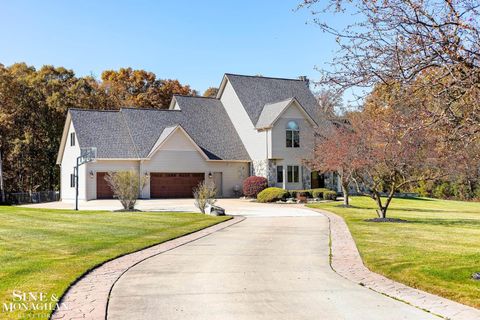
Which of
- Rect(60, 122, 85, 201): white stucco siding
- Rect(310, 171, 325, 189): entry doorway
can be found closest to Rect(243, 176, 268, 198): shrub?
Rect(310, 171, 325, 189): entry doorway

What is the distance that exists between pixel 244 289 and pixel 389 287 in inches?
97.8

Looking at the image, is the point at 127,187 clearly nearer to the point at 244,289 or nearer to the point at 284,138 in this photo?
the point at 284,138

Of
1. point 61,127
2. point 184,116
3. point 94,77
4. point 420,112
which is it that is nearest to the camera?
point 420,112

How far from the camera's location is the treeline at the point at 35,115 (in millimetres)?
45938

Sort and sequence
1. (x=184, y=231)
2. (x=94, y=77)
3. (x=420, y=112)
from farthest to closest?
(x=94, y=77) < (x=184, y=231) < (x=420, y=112)

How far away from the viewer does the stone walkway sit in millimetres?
7258

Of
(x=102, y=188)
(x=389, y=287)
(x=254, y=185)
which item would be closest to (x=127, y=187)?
(x=102, y=188)

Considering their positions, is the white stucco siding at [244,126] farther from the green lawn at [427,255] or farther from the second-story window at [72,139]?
the green lawn at [427,255]

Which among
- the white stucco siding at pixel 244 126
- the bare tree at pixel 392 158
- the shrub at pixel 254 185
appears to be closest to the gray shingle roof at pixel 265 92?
the white stucco siding at pixel 244 126

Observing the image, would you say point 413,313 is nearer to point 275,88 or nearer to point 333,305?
point 333,305

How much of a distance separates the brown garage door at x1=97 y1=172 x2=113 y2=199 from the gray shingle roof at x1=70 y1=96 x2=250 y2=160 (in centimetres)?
174

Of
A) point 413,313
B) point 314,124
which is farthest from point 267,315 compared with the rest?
point 314,124

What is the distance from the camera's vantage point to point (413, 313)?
713 centimetres

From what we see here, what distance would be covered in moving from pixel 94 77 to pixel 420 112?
53425mm
